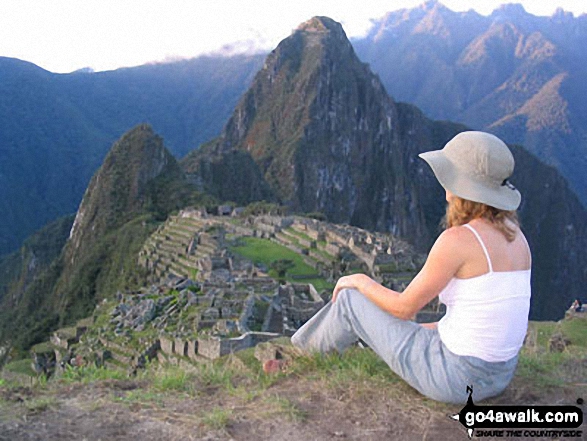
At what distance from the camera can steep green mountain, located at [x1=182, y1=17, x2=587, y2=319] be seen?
93062mm

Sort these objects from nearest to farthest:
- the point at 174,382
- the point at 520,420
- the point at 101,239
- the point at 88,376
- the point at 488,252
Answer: the point at 488,252 → the point at 520,420 → the point at 174,382 → the point at 88,376 → the point at 101,239

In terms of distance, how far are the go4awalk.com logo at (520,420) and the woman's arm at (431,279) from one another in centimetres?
56

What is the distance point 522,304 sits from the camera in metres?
3.45

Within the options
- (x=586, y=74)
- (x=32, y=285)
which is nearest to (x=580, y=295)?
(x=586, y=74)

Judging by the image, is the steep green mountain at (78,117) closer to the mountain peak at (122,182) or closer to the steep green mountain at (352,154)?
the steep green mountain at (352,154)

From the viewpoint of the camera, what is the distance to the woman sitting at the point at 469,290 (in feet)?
10.9

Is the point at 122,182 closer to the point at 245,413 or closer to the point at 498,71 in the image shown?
the point at 245,413

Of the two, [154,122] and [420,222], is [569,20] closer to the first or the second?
[420,222]

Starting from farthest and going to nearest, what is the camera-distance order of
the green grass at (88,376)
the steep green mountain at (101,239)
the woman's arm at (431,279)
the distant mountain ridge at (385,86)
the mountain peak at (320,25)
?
1. the distant mountain ridge at (385,86)
2. the mountain peak at (320,25)
3. the steep green mountain at (101,239)
4. the green grass at (88,376)
5. the woman's arm at (431,279)

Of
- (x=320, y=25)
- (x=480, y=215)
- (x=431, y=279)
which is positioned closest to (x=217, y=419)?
(x=431, y=279)

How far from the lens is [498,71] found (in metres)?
164

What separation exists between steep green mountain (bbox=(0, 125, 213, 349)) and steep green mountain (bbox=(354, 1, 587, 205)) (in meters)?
92.6

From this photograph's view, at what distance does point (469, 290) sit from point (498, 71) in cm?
17414

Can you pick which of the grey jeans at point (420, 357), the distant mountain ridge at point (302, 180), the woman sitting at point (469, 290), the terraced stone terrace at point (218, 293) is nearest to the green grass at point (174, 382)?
the grey jeans at point (420, 357)
